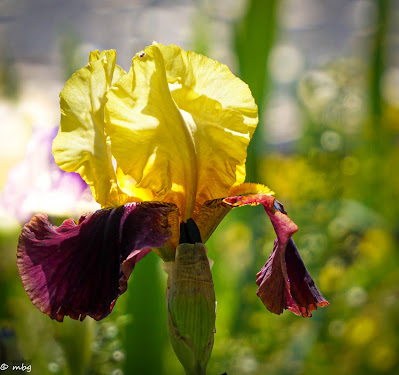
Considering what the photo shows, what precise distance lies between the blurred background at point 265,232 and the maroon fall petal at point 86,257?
0.25m

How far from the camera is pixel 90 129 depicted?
65cm

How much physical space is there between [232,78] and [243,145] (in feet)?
0.24

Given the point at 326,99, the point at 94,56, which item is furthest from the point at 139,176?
the point at 326,99

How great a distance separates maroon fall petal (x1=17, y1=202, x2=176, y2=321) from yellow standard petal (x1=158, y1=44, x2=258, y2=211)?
9cm

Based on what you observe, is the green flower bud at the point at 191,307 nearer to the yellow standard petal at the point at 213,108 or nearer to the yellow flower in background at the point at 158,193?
the yellow flower in background at the point at 158,193

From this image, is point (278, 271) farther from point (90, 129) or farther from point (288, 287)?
point (90, 129)

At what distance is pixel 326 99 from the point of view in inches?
56.4

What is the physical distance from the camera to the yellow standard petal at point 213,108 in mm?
624

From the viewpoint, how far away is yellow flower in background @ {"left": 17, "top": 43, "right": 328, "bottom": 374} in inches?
22.3

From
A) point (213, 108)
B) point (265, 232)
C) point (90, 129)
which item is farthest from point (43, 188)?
point (265, 232)

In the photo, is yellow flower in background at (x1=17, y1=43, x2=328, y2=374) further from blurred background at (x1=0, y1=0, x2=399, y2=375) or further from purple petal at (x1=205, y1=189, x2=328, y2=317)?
blurred background at (x1=0, y1=0, x2=399, y2=375)

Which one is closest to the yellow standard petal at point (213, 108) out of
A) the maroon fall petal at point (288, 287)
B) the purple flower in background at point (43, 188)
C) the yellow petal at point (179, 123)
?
the yellow petal at point (179, 123)

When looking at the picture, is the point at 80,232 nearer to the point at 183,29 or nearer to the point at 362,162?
the point at 362,162

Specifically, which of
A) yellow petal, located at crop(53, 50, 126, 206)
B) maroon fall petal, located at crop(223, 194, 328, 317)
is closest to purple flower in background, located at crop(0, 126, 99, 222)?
yellow petal, located at crop(53, 50, 126, 206)
